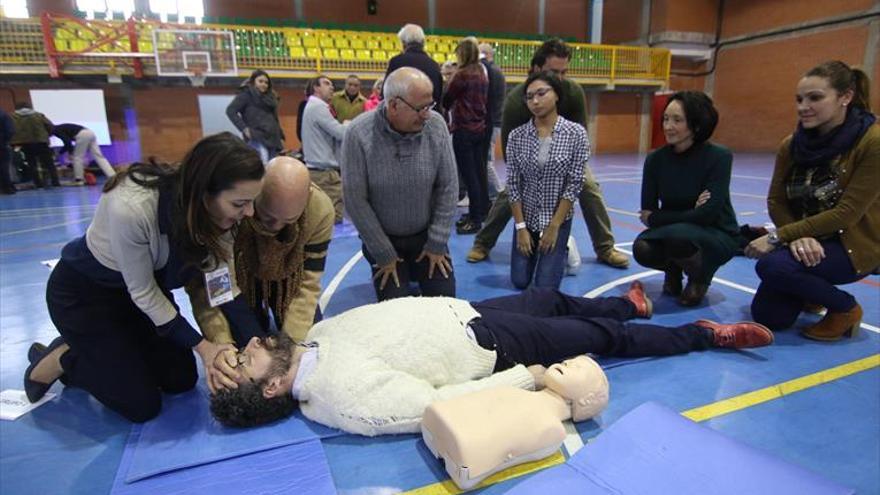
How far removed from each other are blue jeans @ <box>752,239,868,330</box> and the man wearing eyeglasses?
183cm

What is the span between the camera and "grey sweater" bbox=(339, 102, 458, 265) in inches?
110

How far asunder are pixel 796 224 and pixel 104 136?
14.7m

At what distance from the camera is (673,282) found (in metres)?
3.41

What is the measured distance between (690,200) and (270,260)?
258 centimetres

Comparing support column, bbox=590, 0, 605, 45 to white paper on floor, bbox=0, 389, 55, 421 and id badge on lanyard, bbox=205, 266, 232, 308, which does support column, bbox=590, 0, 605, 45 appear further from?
white paper on floor, bbox=0, 389, 55, 421

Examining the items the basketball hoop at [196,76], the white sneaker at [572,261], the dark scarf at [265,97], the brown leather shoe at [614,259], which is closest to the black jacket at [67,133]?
the basketball hoop at [196,76]

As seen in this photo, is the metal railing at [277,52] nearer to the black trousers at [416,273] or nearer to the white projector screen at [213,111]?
the white projector screen at [213,111]

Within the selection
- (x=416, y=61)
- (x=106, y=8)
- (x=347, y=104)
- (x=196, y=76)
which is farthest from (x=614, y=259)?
(x=106, y=8)

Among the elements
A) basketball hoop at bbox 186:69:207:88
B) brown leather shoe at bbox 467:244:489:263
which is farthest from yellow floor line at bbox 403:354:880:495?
basketball hoop at bbox 186:69:207:88

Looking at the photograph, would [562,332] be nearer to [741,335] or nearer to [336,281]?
[741,335]

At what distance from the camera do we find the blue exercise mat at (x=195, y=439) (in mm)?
1815

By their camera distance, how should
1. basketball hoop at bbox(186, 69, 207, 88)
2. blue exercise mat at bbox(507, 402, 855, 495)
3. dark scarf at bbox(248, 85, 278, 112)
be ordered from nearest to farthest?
blue exercise mat at bbox(507, 402, 855, 495) → dark scarf at bbox(248, 85, 278, 112) → basketball hoop at bbox(186, 69, 207, 88)

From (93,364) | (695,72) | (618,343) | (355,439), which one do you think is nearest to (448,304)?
(355,439)

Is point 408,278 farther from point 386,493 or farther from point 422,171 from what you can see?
point 386,493
